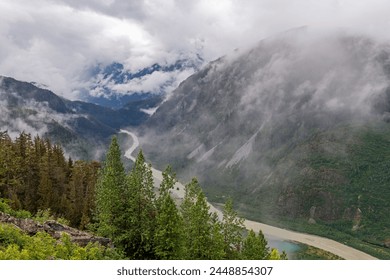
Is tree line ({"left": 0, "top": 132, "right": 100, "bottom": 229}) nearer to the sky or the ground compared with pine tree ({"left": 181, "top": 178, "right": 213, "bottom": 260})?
nearer to the sky

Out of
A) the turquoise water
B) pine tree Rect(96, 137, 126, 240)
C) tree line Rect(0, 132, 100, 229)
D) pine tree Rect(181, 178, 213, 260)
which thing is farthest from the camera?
the turquoise water

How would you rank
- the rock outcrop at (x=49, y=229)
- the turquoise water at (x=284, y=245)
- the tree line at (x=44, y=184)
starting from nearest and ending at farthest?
the rock outcrop at (x=49, y=229) → the tree line at (x=44, y=184) → the turquoise water at (x=284, y=245)

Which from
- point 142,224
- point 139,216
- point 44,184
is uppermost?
point 44,184

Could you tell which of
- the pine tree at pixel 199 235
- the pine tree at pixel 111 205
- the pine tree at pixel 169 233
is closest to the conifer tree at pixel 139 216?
the pine tree at pixel 111 205

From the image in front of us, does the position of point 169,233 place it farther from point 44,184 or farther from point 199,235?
point 44,184

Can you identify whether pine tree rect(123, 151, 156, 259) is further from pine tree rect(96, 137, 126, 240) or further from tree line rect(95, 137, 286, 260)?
pine tree rect(96, 137, 126, 240)

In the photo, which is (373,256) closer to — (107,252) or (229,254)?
(229,254)

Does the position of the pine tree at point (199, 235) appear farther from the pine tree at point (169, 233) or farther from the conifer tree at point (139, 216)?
the conifer tree at point (139, 216)

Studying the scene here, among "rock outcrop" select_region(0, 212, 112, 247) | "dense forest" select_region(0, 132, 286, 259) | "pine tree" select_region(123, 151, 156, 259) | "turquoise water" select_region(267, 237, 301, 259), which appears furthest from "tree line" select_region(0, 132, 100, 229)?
"turquoise water" select_region(267, 237, 301, 259)

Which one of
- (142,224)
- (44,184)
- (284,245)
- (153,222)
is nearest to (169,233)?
(153,222)

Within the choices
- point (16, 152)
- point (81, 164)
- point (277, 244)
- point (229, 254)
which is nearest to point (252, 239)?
point (229, 254)
